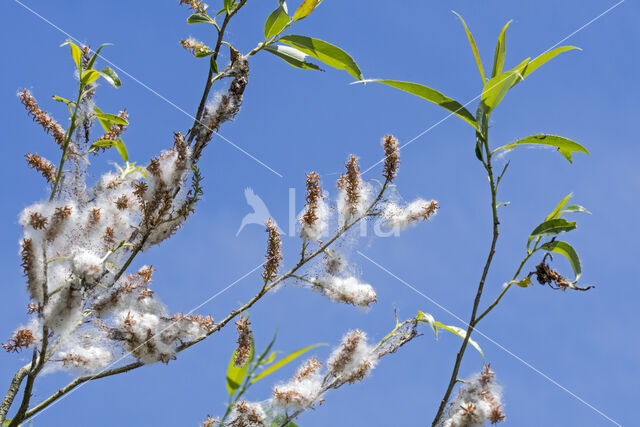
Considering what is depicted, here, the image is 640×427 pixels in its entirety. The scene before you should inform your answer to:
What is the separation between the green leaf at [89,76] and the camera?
141 centimetres

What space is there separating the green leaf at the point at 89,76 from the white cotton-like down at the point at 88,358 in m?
0.59

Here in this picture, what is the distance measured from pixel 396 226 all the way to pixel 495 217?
482 millimetres

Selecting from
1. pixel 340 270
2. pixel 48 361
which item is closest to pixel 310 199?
pixel 340 270

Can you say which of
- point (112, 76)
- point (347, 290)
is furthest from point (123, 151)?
point (347, 290)

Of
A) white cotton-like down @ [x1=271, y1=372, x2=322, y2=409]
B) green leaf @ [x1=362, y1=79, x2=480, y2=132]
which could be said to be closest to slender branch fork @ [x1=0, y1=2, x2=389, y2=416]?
white cotton-like down @ [x1=271, y1=372, x2=322, y2=409]

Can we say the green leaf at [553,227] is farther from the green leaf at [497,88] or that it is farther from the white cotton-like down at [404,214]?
the white cotton-like down at [404,214]

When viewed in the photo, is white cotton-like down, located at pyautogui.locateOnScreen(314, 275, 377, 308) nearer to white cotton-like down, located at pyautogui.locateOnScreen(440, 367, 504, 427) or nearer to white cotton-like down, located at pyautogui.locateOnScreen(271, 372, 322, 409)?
white cotton-like down, located at pyautogui.locateOnScreen(271, 372, 322, 409)

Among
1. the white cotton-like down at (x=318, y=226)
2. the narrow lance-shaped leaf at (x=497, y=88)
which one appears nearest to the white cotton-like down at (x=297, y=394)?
the white cotton-like down at (x=318, y=226)

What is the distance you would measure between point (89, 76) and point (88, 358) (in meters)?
0.62

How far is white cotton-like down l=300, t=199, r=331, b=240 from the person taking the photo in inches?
56.4

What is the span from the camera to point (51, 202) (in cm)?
129

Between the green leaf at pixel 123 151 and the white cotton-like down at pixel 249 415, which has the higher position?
the green leaf at pixel 123 151

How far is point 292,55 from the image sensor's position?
4.92ft

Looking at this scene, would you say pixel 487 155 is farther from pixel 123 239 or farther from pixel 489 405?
pixel 123 239
